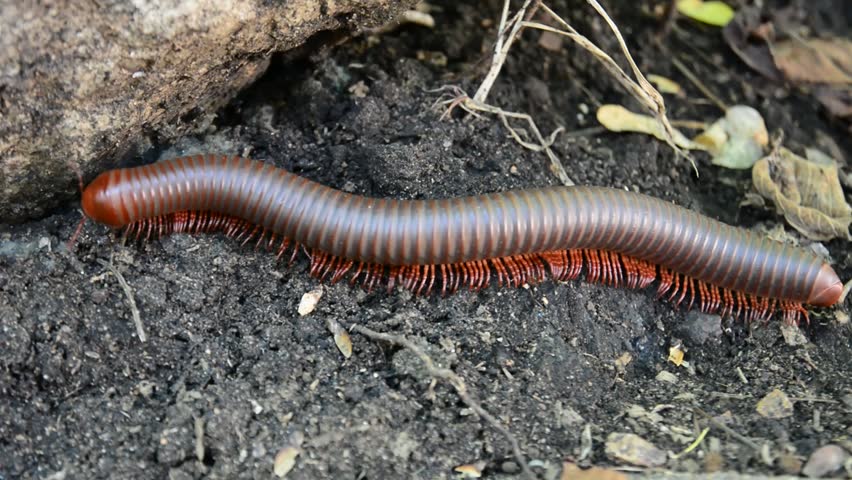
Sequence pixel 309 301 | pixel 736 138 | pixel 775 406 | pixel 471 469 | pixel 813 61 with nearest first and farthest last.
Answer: pixel 471 469 < pixel 775 406 < pixel 309 301 < pixel 736 138 < pixel 813 61

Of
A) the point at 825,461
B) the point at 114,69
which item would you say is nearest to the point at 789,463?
the point at 825,461

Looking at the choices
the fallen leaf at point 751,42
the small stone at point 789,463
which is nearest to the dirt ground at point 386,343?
the small stone at point 789,463

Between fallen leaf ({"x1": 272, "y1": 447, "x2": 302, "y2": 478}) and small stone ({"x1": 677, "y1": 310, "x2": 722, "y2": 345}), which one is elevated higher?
fallen leaf ({"x1": 272, "y1": 447, "x2": 302, "y2": 478})

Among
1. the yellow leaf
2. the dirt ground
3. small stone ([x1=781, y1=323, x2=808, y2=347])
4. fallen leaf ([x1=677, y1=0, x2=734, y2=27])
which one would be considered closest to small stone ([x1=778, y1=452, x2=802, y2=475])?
the dirt ground

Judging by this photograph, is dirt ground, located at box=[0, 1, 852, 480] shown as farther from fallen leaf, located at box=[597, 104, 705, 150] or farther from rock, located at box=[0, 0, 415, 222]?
rock, located at box=[0, 0, 415, 222]

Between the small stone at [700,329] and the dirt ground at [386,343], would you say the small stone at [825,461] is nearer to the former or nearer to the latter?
the dirt ground at [386,343]

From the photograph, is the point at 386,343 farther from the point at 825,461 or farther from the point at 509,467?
the point at 825,461

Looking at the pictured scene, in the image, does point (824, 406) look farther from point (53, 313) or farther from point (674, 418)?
point (53, 313)
